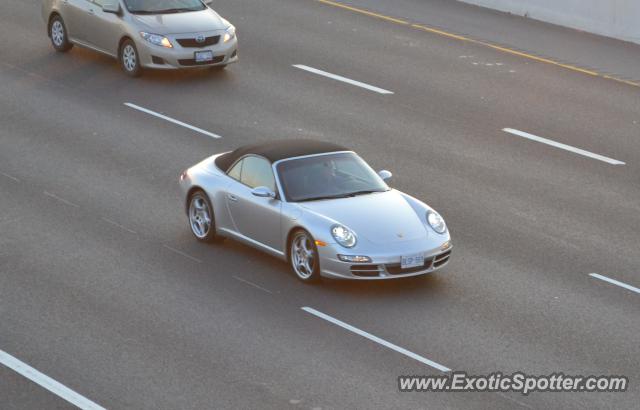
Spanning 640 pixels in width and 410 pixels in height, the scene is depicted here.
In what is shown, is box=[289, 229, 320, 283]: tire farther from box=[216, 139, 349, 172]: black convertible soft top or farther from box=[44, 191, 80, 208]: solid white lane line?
box=[44, 191, 80, 208]: solid white lane line

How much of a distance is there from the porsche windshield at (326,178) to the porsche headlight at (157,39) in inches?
334

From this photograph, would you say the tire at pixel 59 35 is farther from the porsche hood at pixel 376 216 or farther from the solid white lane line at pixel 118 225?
the porsche hood at pixel 376 216

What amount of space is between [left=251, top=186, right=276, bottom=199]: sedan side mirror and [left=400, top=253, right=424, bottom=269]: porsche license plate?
1.90 meters

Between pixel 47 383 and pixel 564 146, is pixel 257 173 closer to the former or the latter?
pixel 47 383

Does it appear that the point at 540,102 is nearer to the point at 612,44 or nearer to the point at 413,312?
the point at 612,44

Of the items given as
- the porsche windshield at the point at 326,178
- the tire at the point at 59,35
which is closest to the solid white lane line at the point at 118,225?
the porsche windshield at the point at 326,178

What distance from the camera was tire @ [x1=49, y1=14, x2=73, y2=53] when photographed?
25859 mm

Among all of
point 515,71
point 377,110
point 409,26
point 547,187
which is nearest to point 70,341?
point 547,187

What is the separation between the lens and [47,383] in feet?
41.7

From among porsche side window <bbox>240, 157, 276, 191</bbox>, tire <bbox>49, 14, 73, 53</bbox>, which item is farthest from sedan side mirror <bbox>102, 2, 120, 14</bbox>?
porsche side window <bbox>240, 157, 276, 191</bbox>

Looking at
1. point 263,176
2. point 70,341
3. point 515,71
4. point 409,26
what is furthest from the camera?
point 409,26

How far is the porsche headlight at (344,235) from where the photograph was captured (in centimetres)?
1508

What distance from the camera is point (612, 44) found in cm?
2698

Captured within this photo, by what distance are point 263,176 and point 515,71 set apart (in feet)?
34.0
